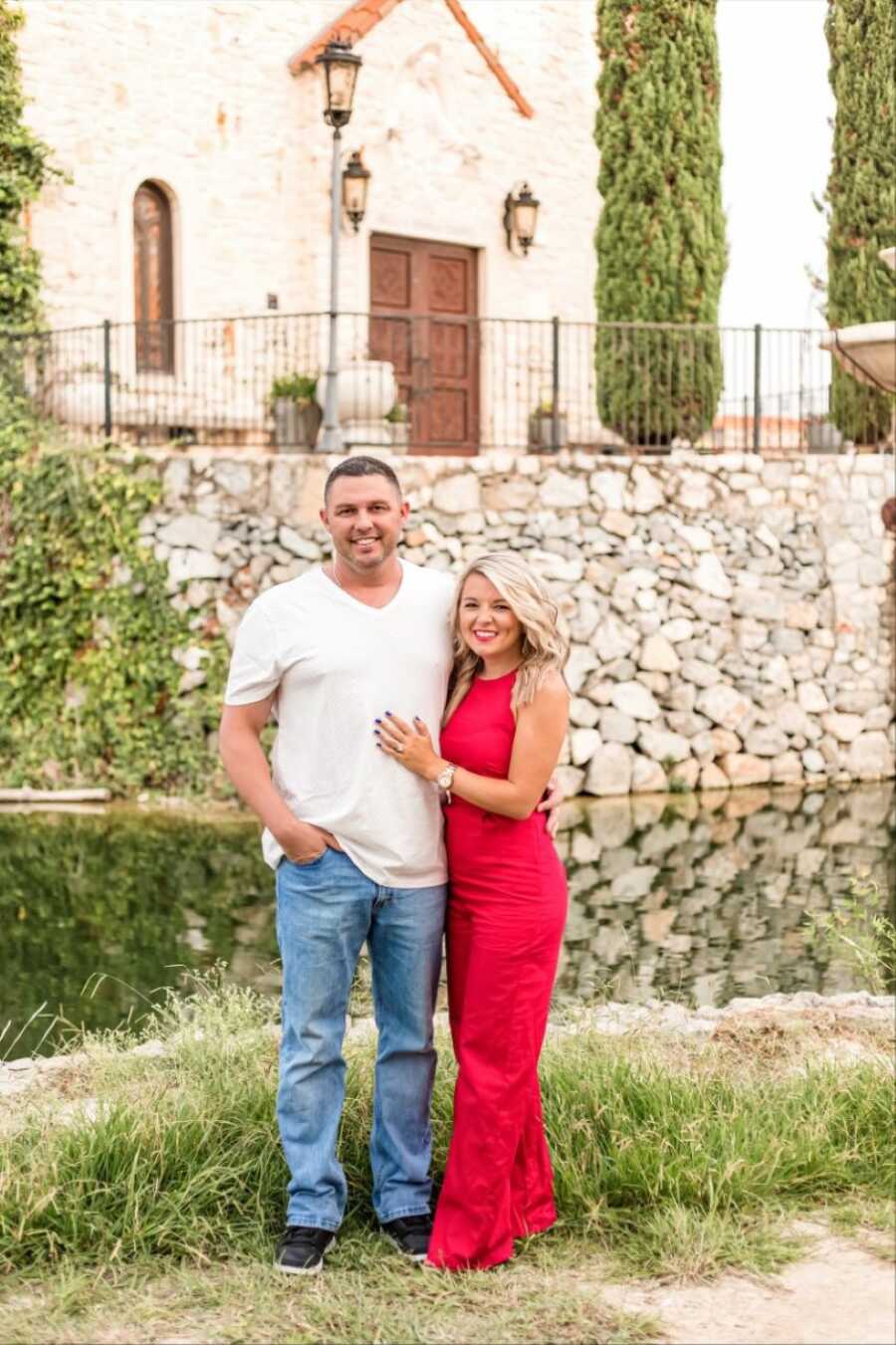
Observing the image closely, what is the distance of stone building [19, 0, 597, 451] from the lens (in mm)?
15578

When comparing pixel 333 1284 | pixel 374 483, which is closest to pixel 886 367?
pixel 374 483

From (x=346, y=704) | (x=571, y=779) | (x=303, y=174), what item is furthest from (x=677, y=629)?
(x=346, y=704)

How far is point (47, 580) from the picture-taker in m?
12.5

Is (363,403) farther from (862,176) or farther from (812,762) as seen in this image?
(862,176)

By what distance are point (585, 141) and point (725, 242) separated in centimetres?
471

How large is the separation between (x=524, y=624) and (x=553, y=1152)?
1406 millimetres

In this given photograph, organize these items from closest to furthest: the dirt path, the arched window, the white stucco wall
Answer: the dirt path, the white stucco wall, the arched window

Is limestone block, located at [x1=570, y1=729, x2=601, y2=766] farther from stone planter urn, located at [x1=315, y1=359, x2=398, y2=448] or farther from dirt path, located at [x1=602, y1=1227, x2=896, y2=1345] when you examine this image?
dirt path, located at [x1=602, y1=1227, x2=896, y2=1345]

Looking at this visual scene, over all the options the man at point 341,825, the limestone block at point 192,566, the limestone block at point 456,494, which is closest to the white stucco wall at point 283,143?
the limestone block at point 192,566

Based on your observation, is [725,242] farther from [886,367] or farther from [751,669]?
[886,367]

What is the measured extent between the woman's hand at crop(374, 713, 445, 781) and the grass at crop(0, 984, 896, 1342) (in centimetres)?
112

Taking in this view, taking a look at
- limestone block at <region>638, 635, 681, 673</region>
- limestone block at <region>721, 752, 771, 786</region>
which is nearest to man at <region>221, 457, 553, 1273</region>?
limestone block at <region>638, 635, 681, 673</region>

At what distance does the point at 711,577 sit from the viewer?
13.4 metres

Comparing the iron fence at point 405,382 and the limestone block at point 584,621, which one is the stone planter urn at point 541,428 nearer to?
the iron fence at point 405,382
